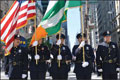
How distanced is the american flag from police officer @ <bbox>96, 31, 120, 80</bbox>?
304 centimetres

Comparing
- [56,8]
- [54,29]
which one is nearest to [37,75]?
[54,29]

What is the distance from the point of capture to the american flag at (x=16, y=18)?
7391 millimetres

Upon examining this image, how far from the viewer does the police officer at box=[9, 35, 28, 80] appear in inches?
247

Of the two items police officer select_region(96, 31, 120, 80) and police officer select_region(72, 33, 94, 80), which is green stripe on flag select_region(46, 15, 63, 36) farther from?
police officer select_region(96, 31, 120, 80)

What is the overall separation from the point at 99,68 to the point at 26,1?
4169mm

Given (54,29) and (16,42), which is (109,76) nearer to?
(54,29)

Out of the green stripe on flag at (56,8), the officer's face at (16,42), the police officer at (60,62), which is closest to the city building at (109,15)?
the green stripe on flag at (56,8)

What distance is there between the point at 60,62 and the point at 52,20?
5.28 ft

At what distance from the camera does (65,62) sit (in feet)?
21.4

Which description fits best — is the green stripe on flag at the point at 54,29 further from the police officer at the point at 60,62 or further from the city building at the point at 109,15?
the city building at the point at 109,15

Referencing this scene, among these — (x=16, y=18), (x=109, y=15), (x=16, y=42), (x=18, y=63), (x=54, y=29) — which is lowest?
(x=18, y=63)

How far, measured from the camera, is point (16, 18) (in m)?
7.59

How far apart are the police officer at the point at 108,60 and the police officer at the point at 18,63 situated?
8.22ft

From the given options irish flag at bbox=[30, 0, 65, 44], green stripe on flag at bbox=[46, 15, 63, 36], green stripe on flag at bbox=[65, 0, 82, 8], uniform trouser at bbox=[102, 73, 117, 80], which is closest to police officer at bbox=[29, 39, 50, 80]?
irish flag at bbox=[30, 0, 65, 44]
